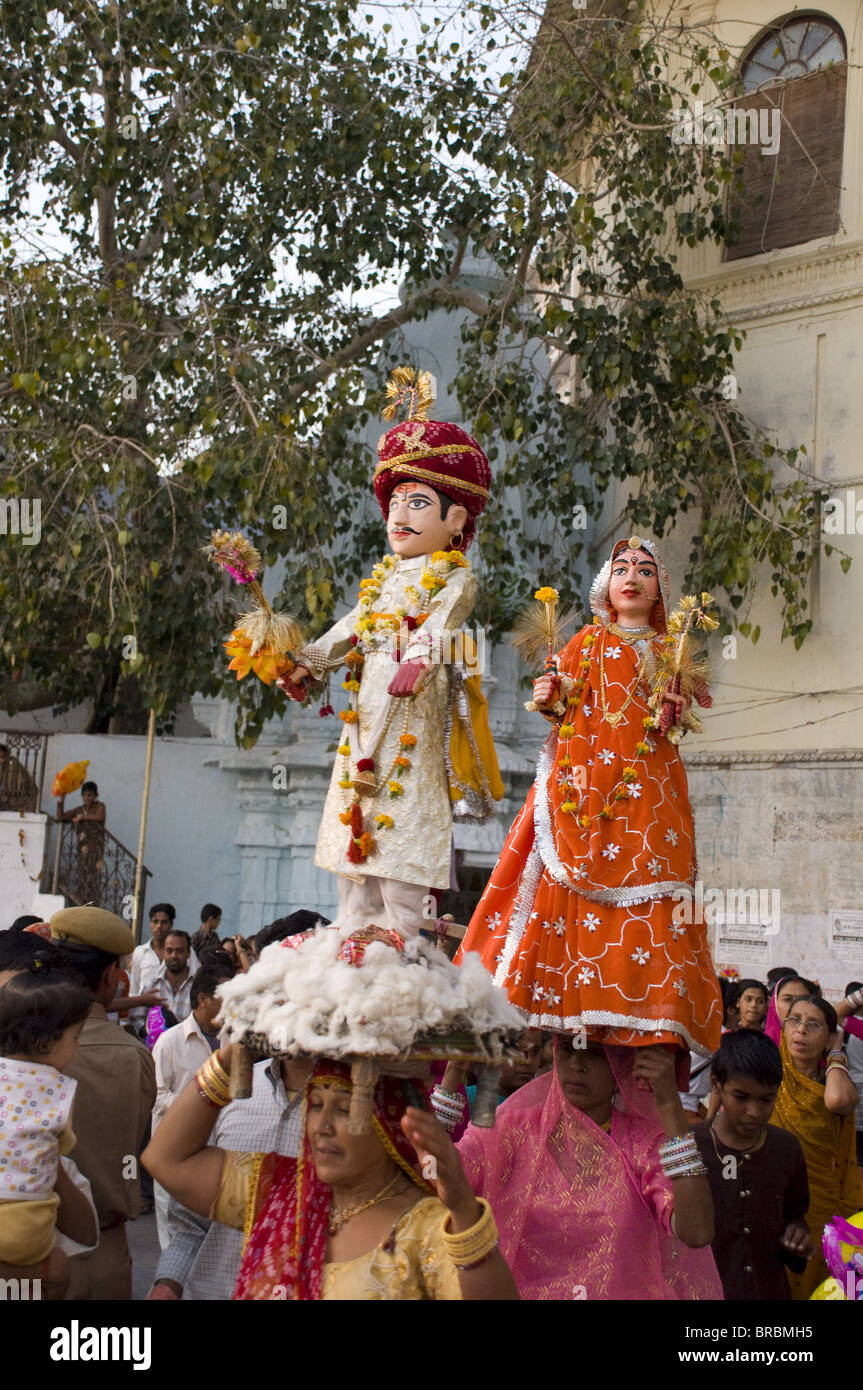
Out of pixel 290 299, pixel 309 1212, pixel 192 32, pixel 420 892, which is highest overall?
pixel 192 32

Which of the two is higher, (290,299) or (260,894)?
(290,299)

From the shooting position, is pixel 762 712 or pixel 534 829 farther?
pixel 762 712

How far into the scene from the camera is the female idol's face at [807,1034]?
502cm

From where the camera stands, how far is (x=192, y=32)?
10.3 meters

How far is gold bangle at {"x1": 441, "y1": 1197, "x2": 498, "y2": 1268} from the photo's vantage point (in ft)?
7.44

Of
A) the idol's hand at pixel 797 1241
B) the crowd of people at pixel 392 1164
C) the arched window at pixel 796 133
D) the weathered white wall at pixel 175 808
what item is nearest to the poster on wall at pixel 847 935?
the crowd of people at pixel 392 1164

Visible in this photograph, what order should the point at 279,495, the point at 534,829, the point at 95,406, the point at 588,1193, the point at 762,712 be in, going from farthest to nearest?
the point at 762,712, the point at 95,406, the point at 279,495, the point at 534,829, the point at 588,1193

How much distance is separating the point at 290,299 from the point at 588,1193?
860 centimetres

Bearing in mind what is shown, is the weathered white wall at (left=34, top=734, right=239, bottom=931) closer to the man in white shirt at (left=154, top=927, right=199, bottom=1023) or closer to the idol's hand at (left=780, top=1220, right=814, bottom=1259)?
the man in white shirt at (left=154, top=927, right=199, bottom=1023)

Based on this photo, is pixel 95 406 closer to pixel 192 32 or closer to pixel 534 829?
pixel 192 32

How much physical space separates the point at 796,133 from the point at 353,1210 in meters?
10.2

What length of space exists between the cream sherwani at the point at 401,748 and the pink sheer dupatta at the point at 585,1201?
733mm
